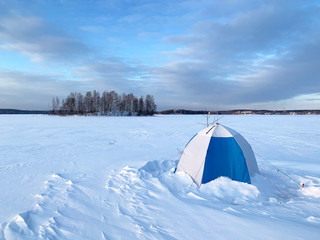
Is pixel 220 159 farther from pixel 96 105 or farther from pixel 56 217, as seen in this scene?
pixel 96 105

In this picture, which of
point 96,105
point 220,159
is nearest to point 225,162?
point 220,159

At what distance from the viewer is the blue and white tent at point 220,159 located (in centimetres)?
530

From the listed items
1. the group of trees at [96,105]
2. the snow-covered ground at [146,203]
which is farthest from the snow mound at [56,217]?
the group of trees at [96,105]

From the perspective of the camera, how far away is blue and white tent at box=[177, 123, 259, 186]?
530 centimetres

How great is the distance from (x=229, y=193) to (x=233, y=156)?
105cm

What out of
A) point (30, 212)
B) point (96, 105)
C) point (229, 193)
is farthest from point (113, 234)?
point (96, 105)

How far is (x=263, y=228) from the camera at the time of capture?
3428 millimetres

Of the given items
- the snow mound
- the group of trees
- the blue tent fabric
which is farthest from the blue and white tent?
the group of trees

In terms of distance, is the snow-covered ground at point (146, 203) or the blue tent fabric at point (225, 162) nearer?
the snow-covered ground at point (146, 203)

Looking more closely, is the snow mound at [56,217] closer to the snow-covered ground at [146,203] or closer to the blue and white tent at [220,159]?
the snow-covered ground at [146,203]

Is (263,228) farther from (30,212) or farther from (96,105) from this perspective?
(96,105)

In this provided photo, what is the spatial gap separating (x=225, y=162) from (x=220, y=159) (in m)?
0.15

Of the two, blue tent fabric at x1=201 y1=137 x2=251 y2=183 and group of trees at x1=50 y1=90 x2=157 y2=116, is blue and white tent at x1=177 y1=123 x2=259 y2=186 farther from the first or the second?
group of trees at x1=50 y1=90 x2=157 y2=116

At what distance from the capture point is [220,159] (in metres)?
5.39
